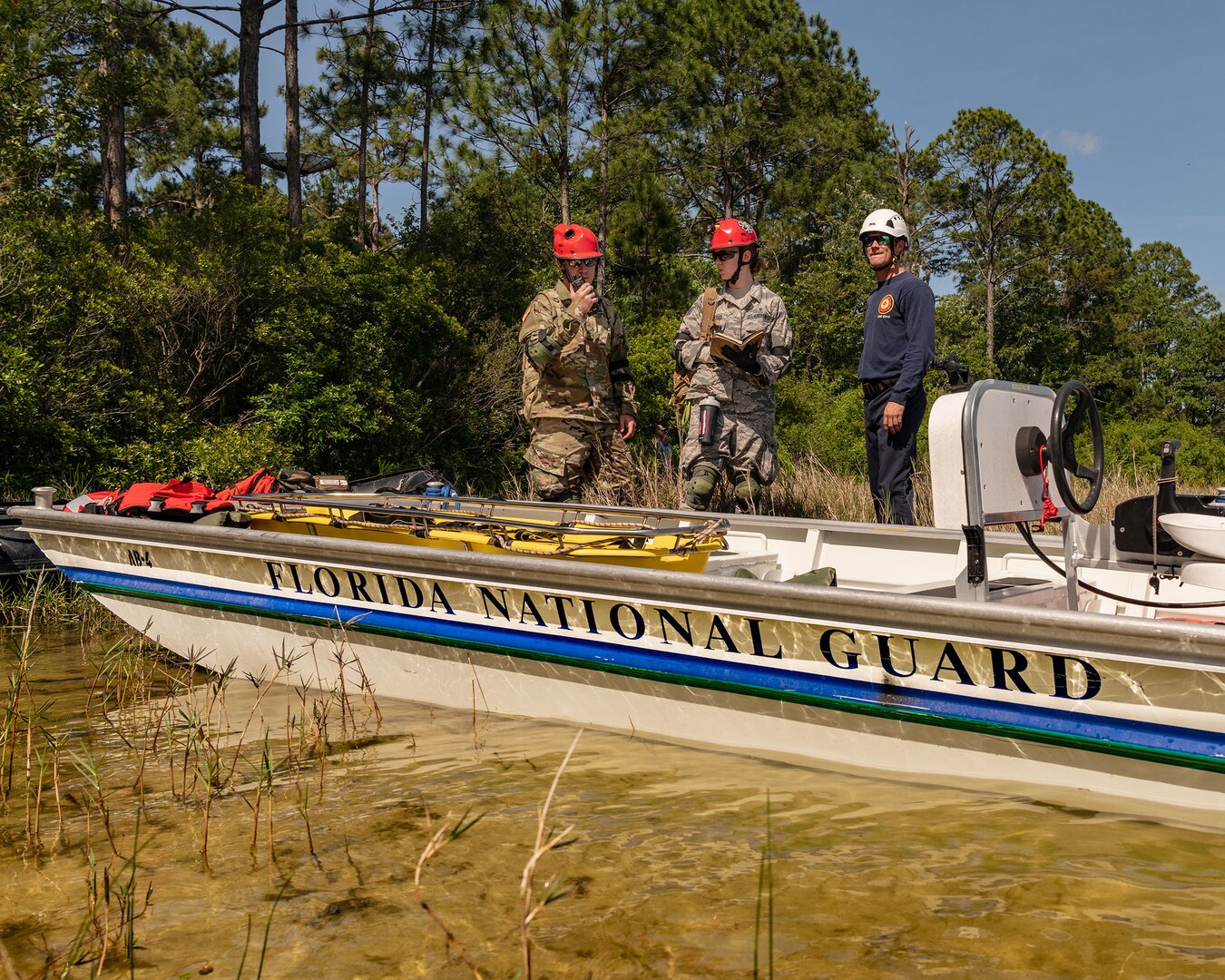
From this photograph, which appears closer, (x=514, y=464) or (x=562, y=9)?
(x=514, y=464)

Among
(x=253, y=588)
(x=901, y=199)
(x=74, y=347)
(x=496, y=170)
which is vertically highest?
(x=901, y=199)

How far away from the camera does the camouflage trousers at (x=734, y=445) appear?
630cm

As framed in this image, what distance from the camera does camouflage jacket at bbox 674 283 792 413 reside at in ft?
20.5

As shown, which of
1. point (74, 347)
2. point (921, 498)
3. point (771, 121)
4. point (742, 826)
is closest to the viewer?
point (742, 826)

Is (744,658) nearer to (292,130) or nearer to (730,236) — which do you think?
(730,236)

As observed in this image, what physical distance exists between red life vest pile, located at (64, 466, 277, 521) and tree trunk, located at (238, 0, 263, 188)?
1024 centimetres

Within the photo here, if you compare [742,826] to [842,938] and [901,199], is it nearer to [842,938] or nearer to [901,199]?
[842,938]

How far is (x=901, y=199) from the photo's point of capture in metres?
34.1

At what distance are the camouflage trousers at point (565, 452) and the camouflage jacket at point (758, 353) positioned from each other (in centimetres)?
67

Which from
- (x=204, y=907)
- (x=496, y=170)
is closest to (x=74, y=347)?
(x=204, y=907)

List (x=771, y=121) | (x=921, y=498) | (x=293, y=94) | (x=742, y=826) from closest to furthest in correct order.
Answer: (x=742, y=826) < (x=921, y=498) < (x=293, y=94) < (x=771, y=121)

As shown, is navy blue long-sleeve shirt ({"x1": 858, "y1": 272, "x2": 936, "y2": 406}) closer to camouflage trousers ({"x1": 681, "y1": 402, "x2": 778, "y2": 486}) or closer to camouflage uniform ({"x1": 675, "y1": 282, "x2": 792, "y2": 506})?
camouflage uniform ({"x1": 675, "y1": 282, "x2": 792, "y2": 506})

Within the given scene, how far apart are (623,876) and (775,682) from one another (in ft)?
3.54

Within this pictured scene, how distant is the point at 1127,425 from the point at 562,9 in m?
24.4
